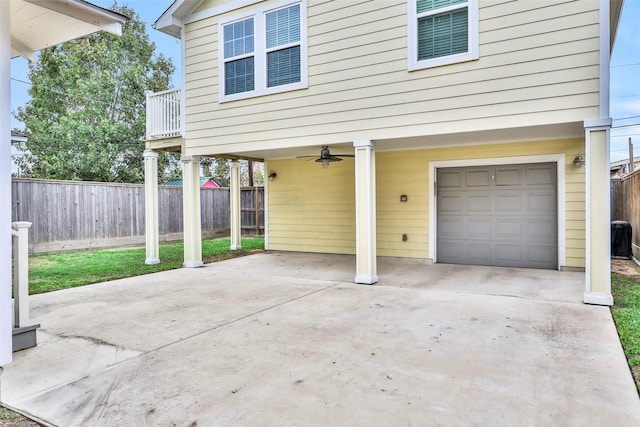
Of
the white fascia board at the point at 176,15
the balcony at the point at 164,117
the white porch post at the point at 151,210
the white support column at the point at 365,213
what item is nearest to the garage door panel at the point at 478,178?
the white support column at the point at 365,213

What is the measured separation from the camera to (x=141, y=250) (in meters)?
11.0

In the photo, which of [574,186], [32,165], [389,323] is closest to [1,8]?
[389,323]

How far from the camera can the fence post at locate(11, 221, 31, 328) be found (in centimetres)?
367

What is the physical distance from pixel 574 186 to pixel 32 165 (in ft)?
66.3

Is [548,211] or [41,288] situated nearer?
[41,288]

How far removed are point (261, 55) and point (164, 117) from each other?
289cm

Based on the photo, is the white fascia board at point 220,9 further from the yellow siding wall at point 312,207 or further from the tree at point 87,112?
the tree at point 87,112

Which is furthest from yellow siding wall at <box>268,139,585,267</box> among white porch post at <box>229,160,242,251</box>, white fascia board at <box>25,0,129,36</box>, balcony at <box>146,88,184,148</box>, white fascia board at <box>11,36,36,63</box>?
white fascia board at <box>11,36,36,63</box>

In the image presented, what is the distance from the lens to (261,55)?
24.1ft

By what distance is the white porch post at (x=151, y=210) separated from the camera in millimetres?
8742

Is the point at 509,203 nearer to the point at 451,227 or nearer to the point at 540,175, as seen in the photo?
the point at 540,175

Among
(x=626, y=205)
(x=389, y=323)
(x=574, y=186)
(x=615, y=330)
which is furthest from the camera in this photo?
(x=626, y=205)

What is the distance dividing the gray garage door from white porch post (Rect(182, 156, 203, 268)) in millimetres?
5096

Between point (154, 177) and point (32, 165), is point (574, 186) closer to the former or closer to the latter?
point (154, 177)
